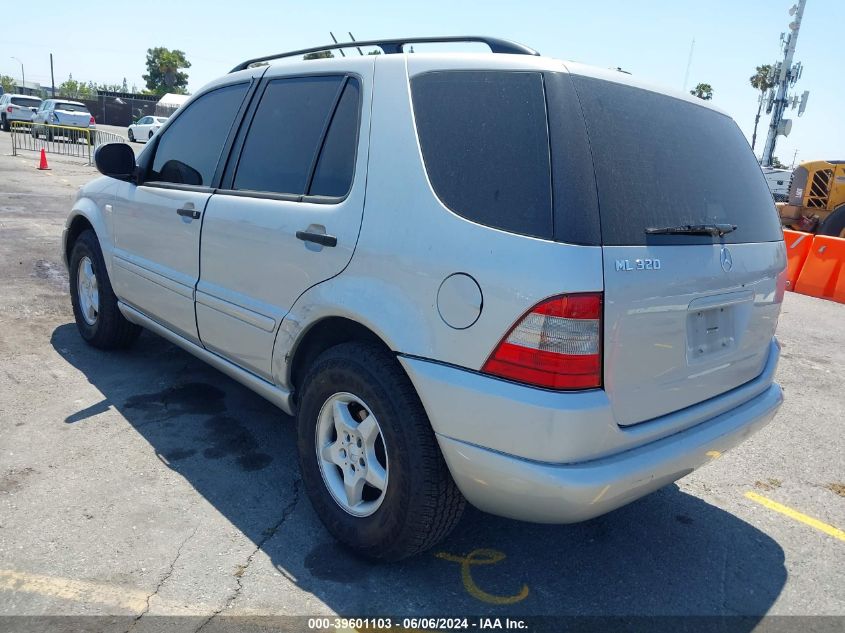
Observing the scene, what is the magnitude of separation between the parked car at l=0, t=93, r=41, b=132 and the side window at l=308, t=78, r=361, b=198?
35053 mm

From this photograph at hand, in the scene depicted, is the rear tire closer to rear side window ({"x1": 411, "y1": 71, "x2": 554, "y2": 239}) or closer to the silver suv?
the silver suv

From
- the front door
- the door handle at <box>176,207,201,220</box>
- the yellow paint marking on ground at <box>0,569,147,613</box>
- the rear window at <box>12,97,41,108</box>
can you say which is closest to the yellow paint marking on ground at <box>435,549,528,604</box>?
the yellow paint marking on ground at <box>0,569,147,613</box>

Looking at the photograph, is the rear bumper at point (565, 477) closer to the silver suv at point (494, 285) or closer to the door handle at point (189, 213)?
the silver suv at point (494, 285)

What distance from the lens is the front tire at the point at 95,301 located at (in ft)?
15.4

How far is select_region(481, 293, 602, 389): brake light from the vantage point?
2.07 meters

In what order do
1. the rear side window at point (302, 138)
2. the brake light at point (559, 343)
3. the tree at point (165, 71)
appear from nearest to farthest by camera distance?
the brake light at point (559, 343) → the rear side window at point (302, 138) → the tree at point (165, 71)

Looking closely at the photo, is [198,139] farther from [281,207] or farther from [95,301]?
[95,301]

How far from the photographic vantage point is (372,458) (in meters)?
2.61

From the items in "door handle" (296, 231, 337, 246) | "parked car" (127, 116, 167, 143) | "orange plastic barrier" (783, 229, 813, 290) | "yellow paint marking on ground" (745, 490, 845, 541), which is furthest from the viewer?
"parked car" (127, 116, 167, 143)

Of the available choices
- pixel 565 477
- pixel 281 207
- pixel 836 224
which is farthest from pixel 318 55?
pixel 836 224

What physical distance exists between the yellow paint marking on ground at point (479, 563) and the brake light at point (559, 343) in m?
1.01

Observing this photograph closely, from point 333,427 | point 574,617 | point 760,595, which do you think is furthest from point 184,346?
point 760,595

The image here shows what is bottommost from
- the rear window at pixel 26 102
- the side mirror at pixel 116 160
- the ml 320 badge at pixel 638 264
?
the ml 320 badge at pixel 638 264

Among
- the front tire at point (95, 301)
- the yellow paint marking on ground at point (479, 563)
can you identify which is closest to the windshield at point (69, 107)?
the front tire at point (95, 301)
